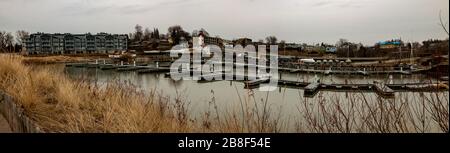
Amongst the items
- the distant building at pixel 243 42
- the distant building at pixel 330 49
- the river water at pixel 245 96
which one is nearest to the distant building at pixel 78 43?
the distant building at pixel 243 42

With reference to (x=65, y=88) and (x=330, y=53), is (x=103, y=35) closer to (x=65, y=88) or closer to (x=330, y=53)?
(x=330, y=53)

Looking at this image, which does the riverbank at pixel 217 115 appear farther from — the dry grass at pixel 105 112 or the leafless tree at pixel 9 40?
the leafless tree at pixel 9 40

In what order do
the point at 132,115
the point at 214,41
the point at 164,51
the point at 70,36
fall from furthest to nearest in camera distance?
the point at 70,36 < the point at 164,51 < the point at 214,41 < the point at 132,115

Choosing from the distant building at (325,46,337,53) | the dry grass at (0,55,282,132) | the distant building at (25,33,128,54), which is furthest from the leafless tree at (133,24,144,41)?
the dry grass at (0,55,282,132)

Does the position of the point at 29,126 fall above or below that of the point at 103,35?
below

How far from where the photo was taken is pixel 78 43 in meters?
68.7

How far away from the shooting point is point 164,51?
62781 millimetres

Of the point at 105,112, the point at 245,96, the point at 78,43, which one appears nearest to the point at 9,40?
the point at 105,112

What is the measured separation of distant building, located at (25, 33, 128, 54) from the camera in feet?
199

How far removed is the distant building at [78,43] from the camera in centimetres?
6062

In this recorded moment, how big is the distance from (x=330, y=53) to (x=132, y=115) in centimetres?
6489
